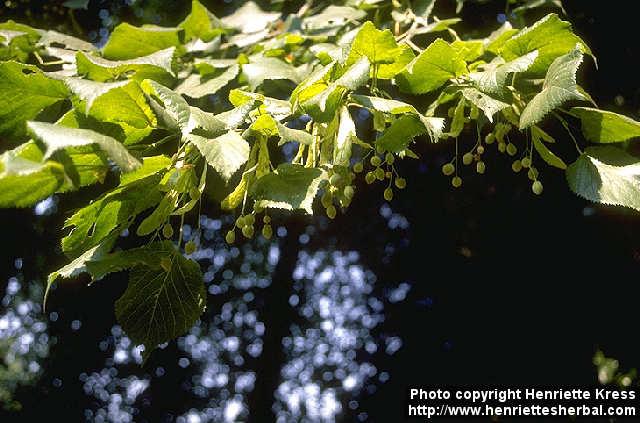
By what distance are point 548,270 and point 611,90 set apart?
980mm

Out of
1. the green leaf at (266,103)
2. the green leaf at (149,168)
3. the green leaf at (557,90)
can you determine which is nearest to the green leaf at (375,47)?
the green leaf at (266,103)

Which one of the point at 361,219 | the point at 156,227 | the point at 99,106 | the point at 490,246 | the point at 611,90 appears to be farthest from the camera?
the point at 361,219

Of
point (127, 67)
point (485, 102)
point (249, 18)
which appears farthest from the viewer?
point (249, 18)

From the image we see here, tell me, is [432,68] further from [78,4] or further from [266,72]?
[78,4]

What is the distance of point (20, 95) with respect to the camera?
87cm

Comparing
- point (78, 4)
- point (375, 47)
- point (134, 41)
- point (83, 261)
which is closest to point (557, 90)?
point (375, 47)

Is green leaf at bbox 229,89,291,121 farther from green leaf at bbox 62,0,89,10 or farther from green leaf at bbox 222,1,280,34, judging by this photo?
green leaf at bbox 62,0,89,10

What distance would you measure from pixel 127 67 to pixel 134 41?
26 centimetres

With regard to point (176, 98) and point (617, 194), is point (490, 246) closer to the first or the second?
point (617, 194)

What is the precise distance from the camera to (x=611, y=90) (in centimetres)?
199

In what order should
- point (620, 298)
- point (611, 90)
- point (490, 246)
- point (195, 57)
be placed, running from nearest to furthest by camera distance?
point (195, 57) < point (611, 90) < point (620, 298) < point (490, 246)

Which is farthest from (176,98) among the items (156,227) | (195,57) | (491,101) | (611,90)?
(611,90)

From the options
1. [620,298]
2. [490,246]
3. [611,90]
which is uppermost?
[611,90]

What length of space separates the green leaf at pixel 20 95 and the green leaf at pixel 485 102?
0.67 m
